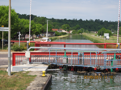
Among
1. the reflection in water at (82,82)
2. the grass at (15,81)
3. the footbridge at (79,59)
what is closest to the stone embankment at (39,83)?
the grass at (15,81)

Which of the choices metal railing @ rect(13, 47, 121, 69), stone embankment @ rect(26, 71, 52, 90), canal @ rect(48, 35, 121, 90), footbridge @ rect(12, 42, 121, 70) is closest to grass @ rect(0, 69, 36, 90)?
stone embankment @ rect(26, 71, 52, 90)

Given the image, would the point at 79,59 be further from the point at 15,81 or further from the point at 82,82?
the point at 15,81

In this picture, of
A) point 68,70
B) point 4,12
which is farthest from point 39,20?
point 68,70

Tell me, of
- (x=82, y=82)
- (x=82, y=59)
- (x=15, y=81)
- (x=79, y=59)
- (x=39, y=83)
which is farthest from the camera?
(x=79, y=59)

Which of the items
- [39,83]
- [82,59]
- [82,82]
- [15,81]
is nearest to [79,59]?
[82,59]

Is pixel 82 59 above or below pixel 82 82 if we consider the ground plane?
above

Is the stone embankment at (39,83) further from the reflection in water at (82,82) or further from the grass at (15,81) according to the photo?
the reflection in water at (82,82)

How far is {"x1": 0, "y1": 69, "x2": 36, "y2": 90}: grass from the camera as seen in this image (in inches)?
383

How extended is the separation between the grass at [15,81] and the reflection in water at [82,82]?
1718 mm

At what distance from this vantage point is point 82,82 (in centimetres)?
1333

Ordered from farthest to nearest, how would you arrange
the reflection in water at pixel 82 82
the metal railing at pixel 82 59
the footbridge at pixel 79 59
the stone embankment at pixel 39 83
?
the metal railing at pixel 82 59 < the footbridge at pixel 79 59 < the reflection in water at pixel 82 82 < the stone embankment at pixel 39 83

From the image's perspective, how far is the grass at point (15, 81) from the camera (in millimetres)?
9719

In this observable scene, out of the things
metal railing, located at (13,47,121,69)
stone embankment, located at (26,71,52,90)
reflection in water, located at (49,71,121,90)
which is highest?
metal railing, located at (13,47,121,69)

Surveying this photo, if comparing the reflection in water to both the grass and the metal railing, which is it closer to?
the metal railing
